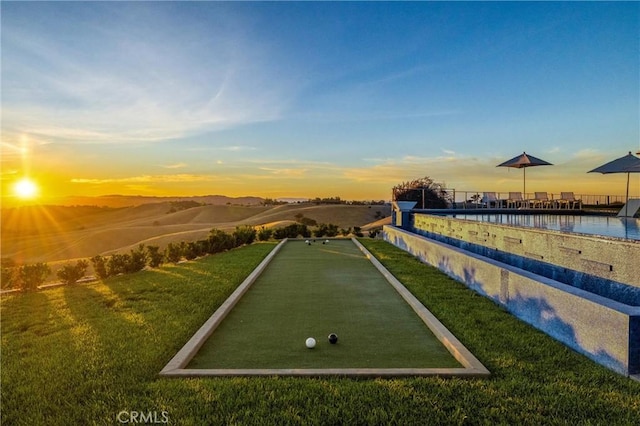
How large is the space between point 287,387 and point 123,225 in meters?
59.6

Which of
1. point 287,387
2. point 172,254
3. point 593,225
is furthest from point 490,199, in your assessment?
point 287,387

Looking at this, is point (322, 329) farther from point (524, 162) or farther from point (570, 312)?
point (524, 162)

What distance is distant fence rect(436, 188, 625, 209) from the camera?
16406 mm

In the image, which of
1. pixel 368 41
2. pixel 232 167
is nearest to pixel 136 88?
pixel 368 41

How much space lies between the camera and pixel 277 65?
46.1 feet

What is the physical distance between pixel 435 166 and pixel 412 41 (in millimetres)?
11676

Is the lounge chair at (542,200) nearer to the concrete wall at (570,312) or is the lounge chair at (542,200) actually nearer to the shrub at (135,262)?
the concrete wall at (570,312)

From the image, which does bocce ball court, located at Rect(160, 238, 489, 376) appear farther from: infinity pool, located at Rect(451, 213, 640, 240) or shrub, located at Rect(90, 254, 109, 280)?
shrub, located at Rect(90, 254, 109, 280)

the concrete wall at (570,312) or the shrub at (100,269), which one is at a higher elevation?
the concrete wall at (570,312)

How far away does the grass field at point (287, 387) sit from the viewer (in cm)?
276

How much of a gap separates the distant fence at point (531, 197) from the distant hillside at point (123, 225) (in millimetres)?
9543

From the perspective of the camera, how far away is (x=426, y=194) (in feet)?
67.6

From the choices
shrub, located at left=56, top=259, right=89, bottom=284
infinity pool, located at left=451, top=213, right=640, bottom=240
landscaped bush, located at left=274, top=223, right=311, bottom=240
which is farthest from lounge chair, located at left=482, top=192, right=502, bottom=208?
shrub, located at left=56, top=259, right=89, bottom=284

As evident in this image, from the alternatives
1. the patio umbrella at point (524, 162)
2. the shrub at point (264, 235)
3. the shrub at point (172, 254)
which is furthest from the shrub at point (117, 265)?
the patio umbrella at point (524, 162)
